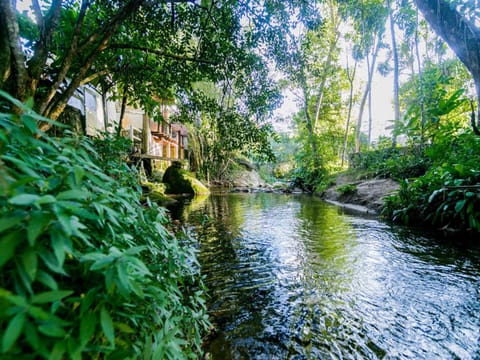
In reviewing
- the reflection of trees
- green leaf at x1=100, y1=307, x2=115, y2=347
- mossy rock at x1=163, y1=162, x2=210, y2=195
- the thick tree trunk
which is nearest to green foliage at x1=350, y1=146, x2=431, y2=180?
the reflection of trees

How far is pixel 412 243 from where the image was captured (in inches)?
150

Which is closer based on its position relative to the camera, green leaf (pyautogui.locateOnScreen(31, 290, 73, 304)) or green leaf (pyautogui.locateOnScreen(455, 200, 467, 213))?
green leaf (pyautogui.locateOnScreen(31, 290, 73, 304))

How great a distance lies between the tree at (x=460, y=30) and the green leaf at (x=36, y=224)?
6483 millimetres

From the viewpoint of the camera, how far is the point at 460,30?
4.46 m

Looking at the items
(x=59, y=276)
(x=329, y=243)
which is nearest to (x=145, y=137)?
(x=329, y=243)

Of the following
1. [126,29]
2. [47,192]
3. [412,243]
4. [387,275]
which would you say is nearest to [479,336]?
[387,275]

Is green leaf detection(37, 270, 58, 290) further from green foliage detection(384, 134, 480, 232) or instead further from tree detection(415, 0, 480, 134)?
tree detection(415, 0, 480, 134)

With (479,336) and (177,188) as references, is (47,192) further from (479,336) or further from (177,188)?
(177,188)

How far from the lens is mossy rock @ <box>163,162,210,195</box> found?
12.8m

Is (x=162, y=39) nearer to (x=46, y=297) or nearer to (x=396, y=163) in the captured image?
(x=46, y=297)

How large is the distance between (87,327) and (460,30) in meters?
6.89

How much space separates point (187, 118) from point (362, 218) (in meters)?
5.17

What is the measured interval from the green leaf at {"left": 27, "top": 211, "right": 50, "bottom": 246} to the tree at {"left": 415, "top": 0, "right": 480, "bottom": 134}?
6483 millimetres

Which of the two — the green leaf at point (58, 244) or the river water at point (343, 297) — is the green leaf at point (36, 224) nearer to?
the green leaf at point (58, 244)
